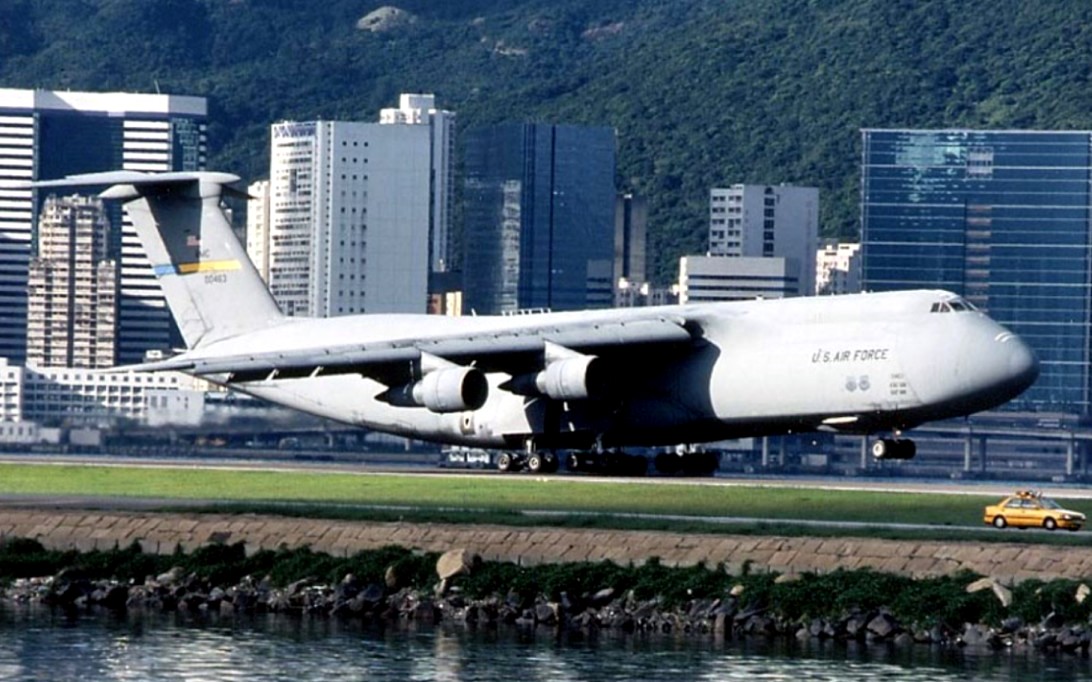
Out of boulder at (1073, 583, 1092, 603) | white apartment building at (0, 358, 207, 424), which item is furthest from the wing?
white apartment building at (0, 358, 207, 424)

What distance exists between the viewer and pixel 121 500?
167 ft

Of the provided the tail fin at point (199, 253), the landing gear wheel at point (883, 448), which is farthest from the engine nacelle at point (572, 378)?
the tail fin at point (199, 253)

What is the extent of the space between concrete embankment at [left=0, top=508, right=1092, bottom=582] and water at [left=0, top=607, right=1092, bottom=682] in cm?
183

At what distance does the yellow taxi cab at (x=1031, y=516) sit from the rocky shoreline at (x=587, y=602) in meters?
5.71

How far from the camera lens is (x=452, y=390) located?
60.5 metres

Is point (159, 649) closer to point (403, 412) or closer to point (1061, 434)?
point (403, 412)

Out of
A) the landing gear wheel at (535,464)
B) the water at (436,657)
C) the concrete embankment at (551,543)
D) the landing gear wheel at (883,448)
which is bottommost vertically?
the water at (436,657)

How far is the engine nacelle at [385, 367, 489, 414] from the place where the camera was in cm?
6050

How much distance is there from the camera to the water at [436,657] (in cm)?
3725

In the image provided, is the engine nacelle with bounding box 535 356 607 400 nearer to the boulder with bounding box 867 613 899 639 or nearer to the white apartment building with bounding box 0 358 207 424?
the boulder with bounding box 867 613 899 639

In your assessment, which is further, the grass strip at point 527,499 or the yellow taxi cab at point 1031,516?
the yellow taxi cab at point 1031,516

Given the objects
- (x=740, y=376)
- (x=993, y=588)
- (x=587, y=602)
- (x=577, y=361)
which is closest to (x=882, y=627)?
(x=993, y=588)

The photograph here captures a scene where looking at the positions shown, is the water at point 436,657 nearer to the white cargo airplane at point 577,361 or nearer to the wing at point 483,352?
the white cargo airplane at point 577,361

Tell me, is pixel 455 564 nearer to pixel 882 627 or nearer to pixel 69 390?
pixel 882 627
